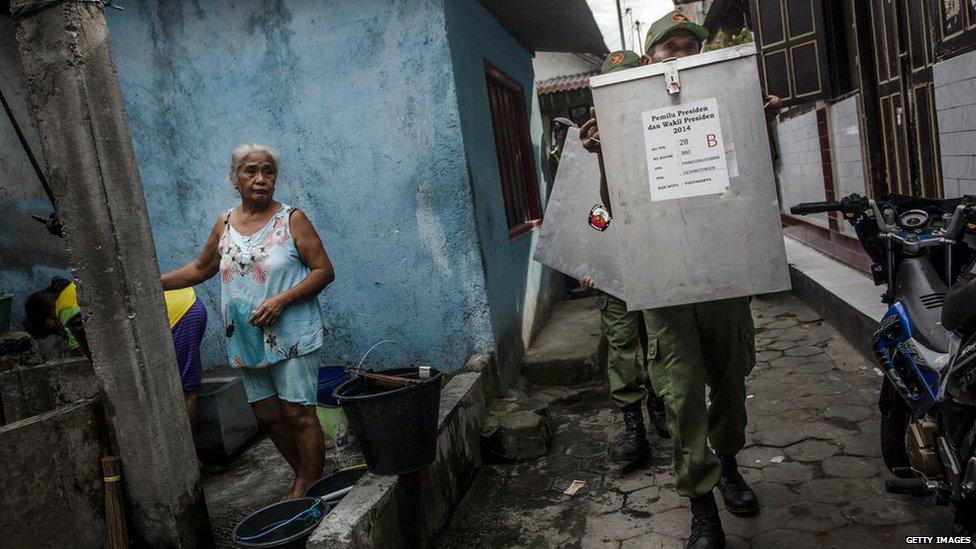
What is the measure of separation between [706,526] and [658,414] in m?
1.53

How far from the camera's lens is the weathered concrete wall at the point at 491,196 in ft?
16.5

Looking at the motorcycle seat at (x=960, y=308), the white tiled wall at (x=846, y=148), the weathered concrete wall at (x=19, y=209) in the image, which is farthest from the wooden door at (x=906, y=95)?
the weathered concrete wall at (x=19, y=209)

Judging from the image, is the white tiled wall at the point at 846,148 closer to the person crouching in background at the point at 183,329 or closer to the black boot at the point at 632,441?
the black boot at the point at 632,441

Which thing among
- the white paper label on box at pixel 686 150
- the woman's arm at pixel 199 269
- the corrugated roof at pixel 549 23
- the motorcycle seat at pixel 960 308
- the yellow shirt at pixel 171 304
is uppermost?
the corrugated roof at pixel 549 23

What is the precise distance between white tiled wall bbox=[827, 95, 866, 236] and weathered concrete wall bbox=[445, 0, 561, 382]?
11.3 ft

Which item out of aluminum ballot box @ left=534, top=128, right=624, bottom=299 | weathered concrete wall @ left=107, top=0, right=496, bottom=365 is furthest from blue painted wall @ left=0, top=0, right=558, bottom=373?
aluminum ballot box @ left=534, top=128, right=624, bottom=299

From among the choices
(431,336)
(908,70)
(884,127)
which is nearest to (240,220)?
(431,336)

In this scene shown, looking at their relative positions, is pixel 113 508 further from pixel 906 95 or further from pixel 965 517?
pixel 906 95

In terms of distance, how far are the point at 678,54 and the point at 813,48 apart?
18.5 ft

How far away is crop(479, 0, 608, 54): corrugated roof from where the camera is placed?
6.54 metres

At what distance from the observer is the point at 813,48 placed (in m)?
7.61

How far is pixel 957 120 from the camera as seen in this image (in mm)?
4680

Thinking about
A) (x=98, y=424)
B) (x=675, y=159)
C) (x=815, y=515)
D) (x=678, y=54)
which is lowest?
(x=815, y=515)

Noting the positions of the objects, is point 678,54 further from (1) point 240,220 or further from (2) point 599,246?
(1) point 240,220
